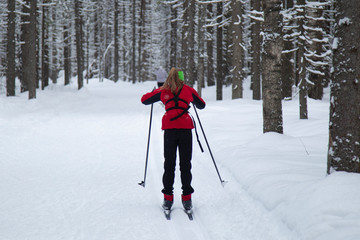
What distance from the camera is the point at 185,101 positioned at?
4.69 metres

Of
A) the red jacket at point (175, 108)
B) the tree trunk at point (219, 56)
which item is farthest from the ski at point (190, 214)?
the tree trunk at point (219, 56)

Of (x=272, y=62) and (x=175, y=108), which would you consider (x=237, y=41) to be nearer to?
(x=272, y=62)

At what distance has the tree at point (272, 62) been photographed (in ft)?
24.8

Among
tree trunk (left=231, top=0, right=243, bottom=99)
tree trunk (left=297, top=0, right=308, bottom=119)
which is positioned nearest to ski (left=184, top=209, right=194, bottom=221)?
tree trunk (left=297, top=0, right=308, bottom=119)

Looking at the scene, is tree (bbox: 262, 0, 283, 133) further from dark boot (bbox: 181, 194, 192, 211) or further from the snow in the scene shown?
dark boot (bbox: 181, 194, 192, 211)

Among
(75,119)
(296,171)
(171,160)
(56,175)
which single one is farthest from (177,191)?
(75,119)

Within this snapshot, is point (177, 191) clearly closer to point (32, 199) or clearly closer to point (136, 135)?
point (32, 199)

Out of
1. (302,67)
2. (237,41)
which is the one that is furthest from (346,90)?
(237,41)

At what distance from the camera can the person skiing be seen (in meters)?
4.63

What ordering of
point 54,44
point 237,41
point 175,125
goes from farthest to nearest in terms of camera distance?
point 54,44 → point 237,41 → point 175,125

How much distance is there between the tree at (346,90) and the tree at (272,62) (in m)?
3.57

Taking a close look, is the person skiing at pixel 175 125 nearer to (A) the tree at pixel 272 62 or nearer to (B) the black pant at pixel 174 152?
(B) the black pant at pixel 174 152

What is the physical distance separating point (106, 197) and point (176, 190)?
4.05 ft

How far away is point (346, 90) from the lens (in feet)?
13.1
